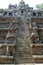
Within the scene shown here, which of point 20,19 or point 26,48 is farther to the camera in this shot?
point 20,19

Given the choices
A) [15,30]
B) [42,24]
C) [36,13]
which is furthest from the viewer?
[36,13]

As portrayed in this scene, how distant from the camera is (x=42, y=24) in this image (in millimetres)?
21297

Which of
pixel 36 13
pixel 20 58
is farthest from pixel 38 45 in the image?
pixel 36 13

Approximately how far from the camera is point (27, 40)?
57.4 feet

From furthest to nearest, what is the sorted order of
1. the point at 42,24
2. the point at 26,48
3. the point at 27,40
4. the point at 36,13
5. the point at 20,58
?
the point at 36,13 < the point at 42,24 < the point at 27,40 < the point at 26,48 < the point at 20,58

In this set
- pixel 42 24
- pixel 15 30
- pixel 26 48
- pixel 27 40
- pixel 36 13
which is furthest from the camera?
pixel 36 13

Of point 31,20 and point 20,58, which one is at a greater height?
point 31,20

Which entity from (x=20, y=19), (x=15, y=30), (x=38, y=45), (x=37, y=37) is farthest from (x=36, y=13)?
(x=38, y=45)

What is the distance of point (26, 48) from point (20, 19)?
7011 millimetres

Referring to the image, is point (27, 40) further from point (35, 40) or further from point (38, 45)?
point (38, 45)

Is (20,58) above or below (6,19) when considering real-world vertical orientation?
below

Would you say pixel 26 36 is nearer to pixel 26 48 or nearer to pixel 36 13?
pixel 26 48

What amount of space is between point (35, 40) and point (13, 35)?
216 cm

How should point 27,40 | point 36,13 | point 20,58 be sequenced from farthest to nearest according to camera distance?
point 36,13 < point 27,40 < point 20,58
